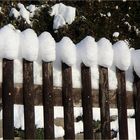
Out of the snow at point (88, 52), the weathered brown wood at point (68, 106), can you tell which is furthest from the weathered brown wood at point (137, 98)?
the weathered brown wood at point (68, 106)

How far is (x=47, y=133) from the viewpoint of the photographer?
2857mm

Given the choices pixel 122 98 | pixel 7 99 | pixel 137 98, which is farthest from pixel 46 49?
pixel 137 98

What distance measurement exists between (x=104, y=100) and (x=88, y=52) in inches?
12.8

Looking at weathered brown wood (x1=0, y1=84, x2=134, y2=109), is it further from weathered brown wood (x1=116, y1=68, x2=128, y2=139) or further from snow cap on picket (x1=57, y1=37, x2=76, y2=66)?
snow cap on picket (x1=57, y1=37, x2=76, y2=66)

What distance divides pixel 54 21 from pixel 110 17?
68 centimetres

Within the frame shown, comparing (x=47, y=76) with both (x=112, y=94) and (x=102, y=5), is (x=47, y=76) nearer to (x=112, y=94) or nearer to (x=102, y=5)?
(x=112, y=94)

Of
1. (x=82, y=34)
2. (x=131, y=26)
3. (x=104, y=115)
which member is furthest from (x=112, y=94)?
(x=131, y=26)

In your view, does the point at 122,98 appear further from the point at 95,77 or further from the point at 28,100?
the point at 28,100

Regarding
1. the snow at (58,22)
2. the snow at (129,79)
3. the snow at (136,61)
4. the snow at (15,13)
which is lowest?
the snow at (129,79)

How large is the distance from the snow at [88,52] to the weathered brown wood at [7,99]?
0.41m

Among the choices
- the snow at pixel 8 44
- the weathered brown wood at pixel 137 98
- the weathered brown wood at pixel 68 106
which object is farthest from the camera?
the weathered brown wood at pixel 137 98

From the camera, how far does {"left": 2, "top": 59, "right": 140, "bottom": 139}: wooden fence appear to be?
276 cm

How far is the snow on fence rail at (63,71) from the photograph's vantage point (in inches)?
108

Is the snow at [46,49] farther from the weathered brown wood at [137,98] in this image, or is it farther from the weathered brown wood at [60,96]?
the weathered brown wood at [137,98]
